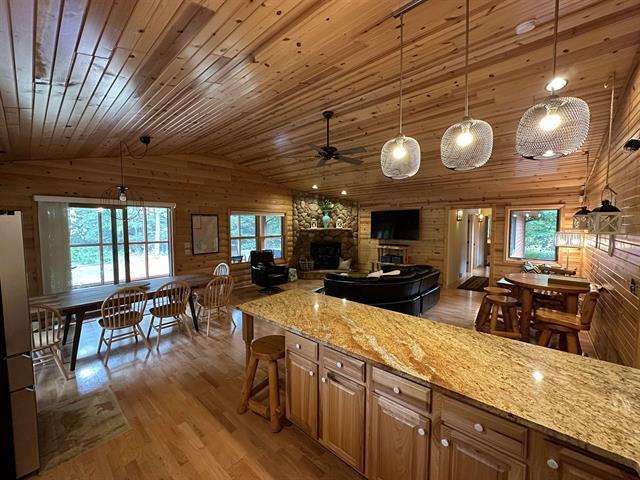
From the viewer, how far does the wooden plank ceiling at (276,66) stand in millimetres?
1627

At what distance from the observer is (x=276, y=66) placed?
251 cm

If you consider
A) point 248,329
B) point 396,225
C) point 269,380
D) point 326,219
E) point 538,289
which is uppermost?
point 326,219

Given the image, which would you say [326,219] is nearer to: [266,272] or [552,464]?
[266,272]

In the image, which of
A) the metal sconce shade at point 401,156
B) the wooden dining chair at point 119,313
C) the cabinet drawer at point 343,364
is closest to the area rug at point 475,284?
the metal sconce shade at point 401,156

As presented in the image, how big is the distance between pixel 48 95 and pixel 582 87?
16.4ft

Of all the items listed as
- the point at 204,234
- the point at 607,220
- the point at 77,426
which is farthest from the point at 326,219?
the point at 77,426

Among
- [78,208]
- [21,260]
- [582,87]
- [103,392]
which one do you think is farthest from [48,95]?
[582,87]

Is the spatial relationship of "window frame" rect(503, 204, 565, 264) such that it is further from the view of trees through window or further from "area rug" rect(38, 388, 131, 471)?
the view of trees through window

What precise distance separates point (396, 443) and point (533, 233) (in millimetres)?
6941

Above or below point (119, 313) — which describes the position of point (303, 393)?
below

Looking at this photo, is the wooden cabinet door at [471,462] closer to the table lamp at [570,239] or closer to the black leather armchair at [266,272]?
the table lamp at [570,239]

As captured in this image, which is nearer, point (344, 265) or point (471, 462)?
point (471, 462)

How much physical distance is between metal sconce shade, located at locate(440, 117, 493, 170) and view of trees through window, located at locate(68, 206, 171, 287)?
19.4 feet

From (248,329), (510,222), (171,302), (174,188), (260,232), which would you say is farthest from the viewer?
(260,232)
